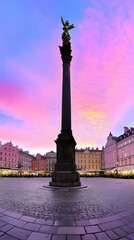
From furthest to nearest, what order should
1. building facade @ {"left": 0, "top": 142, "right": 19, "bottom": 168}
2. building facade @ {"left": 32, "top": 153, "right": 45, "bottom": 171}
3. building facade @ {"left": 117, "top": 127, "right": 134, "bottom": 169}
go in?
building facade @ {"left": 32, "top": 153, "right": 45, "bottom": 171} < building facade @ {"left": 0, "top": 142, "right": 19, "bottom": 168} < building facade @ {"left": 117, "top": 127, "right": 134, "bottom": 169}

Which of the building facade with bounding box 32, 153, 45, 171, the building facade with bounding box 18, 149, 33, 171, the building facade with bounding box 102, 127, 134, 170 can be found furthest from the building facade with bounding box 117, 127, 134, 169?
the building facade with bounding box 32, 153, 45, 171

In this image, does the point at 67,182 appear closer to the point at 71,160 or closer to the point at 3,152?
the point at 71,160

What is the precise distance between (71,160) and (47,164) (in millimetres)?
88825

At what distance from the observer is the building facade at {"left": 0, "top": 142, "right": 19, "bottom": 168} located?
6938 centimetres

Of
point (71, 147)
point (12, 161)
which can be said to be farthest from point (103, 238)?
point (12, 161)

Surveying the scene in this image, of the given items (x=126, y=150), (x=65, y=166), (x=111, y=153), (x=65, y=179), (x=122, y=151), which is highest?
(x=126, y=150)

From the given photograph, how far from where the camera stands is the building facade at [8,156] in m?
69.4

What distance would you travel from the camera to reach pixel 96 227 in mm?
3922

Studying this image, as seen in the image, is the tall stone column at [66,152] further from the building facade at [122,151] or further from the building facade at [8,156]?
the building facade at [8,156]

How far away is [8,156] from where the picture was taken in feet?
239

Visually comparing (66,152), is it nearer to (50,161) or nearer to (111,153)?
(111,153)

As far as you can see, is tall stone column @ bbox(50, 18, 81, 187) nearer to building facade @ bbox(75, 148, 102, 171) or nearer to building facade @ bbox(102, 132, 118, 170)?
building facade @ bbox(102, 132, 118, 170)

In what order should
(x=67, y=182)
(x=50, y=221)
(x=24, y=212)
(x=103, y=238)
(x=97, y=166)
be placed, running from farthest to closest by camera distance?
1. (x=97, y=166)
2. (x=67, y=182)
3. (x=24, y=212)
4. (x=50, y=221)
5. (x=103, y=238)

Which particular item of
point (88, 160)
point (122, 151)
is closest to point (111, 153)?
point (122, 151)
